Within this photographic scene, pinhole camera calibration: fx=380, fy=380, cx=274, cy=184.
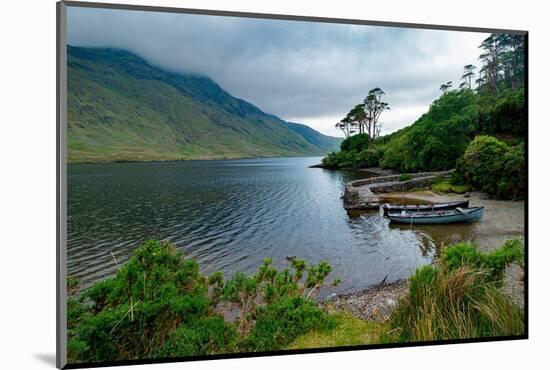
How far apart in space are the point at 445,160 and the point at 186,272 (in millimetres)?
4349

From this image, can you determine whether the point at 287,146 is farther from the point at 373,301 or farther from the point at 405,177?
the point at 373,301

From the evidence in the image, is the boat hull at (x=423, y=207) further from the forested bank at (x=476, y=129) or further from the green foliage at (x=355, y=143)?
the green foliage at (x=355, y=143)

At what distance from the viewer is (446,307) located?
369 centimetres

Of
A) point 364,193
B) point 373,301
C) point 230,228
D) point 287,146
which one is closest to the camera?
point 373,301

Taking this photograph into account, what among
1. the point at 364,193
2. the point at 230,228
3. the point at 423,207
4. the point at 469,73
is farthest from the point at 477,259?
the point at 364,193

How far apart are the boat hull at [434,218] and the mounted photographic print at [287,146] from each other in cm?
15

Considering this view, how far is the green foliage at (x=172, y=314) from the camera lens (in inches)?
126

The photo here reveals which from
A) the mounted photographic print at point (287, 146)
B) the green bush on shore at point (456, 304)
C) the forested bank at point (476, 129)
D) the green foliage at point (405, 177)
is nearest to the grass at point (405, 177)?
the green foliage at point (405, 177)

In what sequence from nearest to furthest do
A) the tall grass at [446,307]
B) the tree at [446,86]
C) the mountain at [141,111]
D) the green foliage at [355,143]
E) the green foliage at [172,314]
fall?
the green foliage at [172,314]
the tall grass at [446,307]
the mountain at [141,111]
the tree at [446,86]
the green foliage at [355,143]

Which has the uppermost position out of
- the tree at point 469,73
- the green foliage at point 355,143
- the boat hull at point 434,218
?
the tree at point 469,73

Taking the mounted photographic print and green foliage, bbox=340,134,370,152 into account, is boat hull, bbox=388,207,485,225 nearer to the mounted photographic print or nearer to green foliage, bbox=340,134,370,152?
the mounted photographic print

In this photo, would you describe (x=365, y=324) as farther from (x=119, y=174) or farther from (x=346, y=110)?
(x=119, y=174)

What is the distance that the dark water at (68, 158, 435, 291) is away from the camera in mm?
6082

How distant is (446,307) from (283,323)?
1.60m
